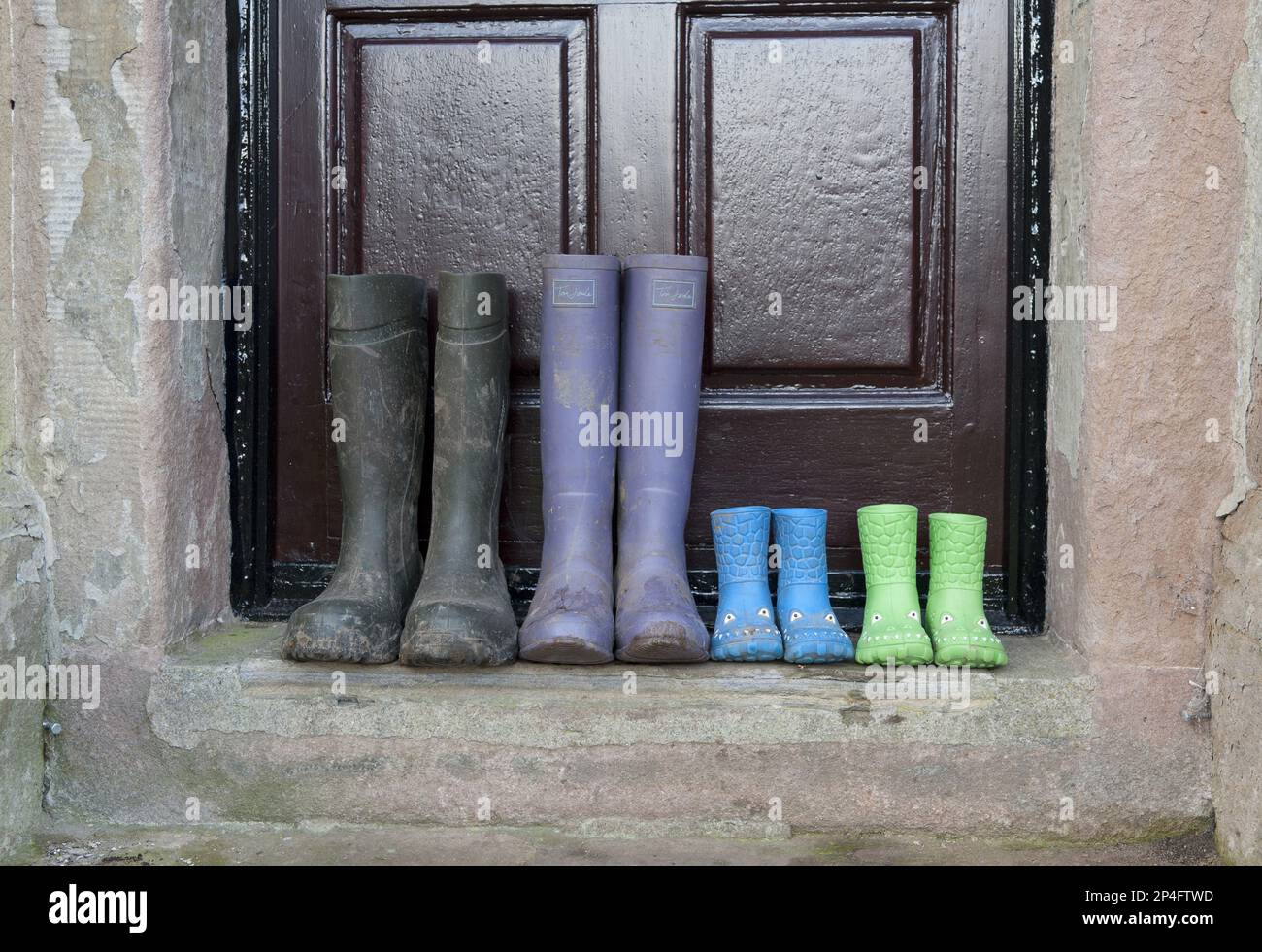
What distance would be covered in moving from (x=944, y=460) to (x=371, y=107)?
128 cm

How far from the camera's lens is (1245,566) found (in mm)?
1862

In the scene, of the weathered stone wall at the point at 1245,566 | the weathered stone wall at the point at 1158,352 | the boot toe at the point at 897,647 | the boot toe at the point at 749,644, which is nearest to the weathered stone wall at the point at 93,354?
the boot toe at the point at 749,644

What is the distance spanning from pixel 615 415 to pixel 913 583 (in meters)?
0.60

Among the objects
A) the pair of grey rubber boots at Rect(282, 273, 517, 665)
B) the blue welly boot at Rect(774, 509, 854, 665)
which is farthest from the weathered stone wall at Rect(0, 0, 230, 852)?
the blue welly boot at Rect(774, 509, 854, 665)

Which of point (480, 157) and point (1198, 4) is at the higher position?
point (1198, 4)

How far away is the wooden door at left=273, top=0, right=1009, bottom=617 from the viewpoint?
2.25 metres

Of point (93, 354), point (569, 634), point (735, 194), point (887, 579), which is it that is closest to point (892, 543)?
point (887, 579)

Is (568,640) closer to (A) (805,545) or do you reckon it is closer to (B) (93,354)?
(A) (805,545)

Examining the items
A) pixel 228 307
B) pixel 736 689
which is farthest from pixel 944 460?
pixel 228 307

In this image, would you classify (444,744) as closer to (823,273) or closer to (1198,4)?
(823,273)

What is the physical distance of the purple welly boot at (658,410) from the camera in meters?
2.12

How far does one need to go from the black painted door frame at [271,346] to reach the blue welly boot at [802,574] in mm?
185

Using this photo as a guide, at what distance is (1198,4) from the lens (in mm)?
1913

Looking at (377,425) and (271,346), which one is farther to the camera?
(271,346)
